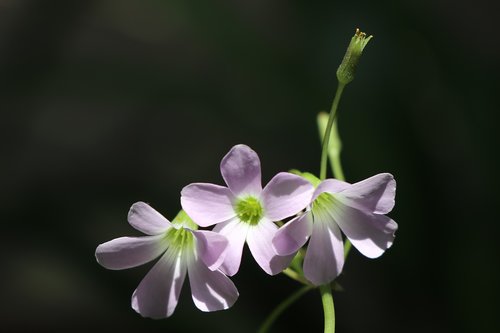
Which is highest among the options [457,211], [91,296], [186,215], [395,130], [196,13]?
[196,13]

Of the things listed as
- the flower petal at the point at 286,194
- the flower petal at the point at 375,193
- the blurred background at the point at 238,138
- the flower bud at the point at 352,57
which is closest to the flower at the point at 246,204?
the flower petal at the point at 286,194

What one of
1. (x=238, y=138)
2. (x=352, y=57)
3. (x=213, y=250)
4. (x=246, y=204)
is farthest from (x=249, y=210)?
Result: (x=238, y=138)

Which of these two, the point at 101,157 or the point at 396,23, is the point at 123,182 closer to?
the point at 101,157

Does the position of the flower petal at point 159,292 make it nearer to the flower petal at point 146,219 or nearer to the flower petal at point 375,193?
the flower petal at point 146,219

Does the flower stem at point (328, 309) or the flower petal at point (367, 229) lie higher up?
the flower petal at point (367, 229)

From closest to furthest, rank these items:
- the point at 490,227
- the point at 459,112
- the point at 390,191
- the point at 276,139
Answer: the point at 390,191
the point at 490,227
the point at 459,112
the point at 276,139

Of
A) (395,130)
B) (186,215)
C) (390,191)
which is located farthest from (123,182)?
(390,191)

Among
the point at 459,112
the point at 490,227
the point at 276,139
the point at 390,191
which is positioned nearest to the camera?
the point at 390,191
